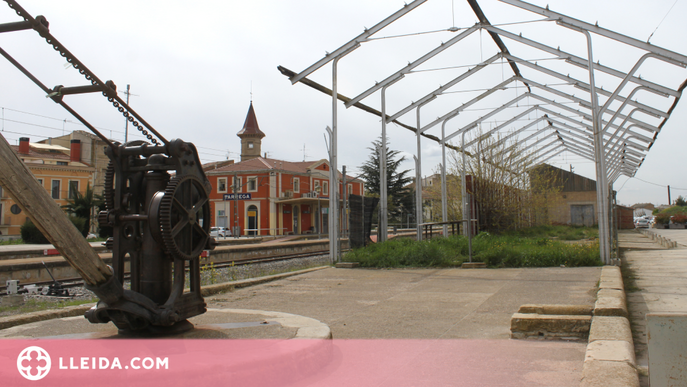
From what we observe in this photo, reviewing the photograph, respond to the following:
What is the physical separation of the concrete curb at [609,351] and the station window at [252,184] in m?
46.2

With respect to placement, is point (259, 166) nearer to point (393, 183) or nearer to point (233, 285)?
point (393, 183)

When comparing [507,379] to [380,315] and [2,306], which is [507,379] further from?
[2,306]

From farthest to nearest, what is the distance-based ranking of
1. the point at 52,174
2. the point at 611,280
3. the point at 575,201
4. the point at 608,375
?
the point at 52,174, the point at 575,201, the point at 611,280, the point at 608,375

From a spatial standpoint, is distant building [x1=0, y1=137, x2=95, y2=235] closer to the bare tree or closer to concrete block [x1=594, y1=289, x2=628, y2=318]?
the bare tree

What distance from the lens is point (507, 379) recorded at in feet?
11.8

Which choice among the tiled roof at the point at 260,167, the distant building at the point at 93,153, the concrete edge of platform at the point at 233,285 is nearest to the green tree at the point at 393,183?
the tiled roof at the point at 260,167

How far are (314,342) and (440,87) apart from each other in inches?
567

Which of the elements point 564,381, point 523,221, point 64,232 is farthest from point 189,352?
point 523,221

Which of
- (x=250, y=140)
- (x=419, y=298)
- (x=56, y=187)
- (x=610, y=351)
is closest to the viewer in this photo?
(x=610, y=351)

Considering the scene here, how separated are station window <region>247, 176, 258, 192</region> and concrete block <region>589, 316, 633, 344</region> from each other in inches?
1847

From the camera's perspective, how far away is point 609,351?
3.63 meters

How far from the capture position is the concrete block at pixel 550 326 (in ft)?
15.7

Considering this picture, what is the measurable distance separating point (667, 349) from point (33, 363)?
383 cm

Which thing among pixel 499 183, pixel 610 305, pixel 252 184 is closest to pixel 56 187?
pixel 252 184
